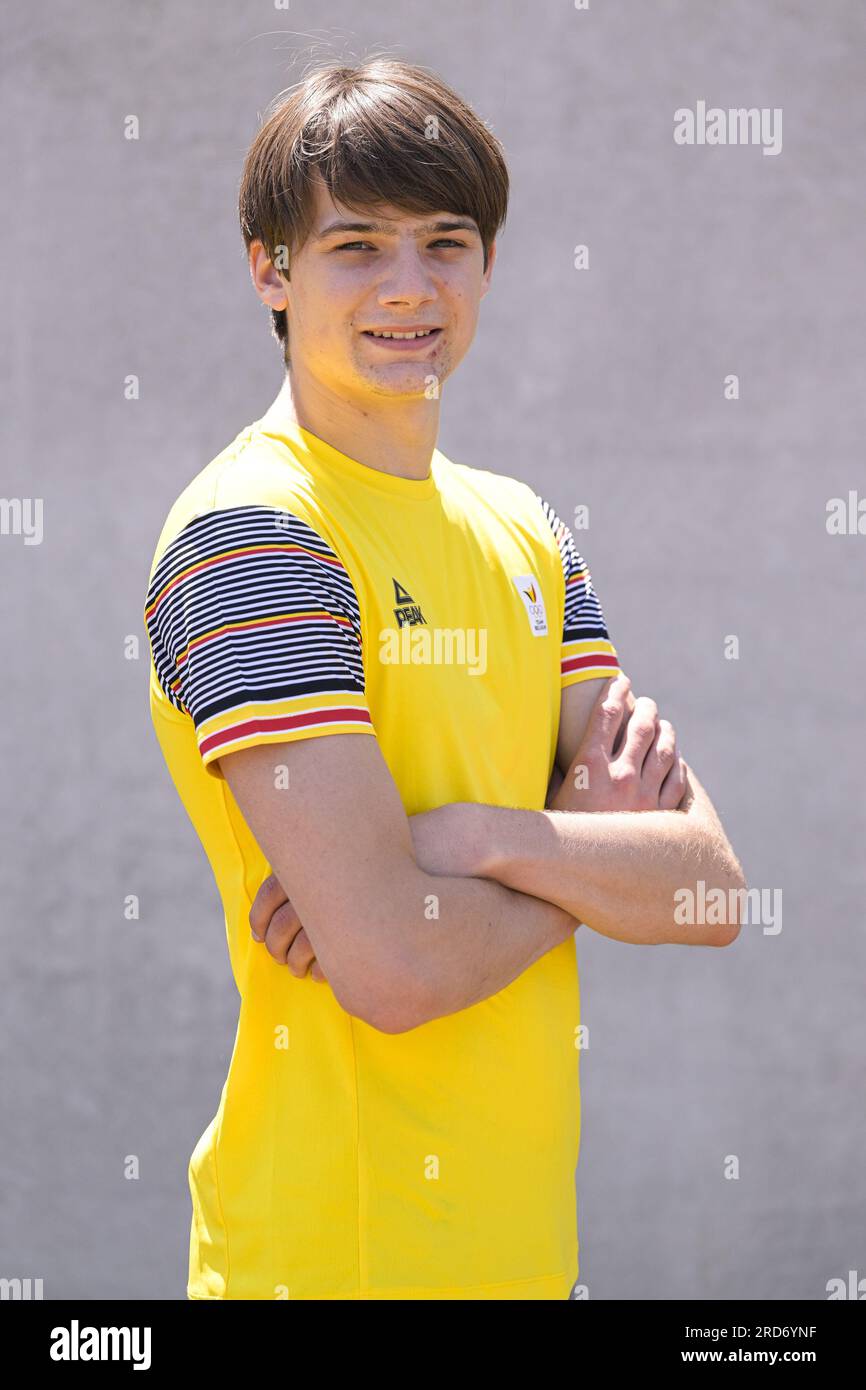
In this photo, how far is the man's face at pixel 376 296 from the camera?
4.94 feet

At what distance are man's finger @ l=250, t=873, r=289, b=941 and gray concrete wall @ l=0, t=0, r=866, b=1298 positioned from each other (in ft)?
5.96

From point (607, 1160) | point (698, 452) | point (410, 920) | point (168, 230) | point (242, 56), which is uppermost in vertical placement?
point (242, 56)

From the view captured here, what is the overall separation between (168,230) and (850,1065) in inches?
92.0

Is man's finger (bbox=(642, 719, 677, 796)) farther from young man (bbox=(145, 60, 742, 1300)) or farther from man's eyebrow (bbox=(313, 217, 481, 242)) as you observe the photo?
man's eyebrow (bbox=(313, 217, 481, 242))

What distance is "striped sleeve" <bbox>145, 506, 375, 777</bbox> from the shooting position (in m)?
1.32

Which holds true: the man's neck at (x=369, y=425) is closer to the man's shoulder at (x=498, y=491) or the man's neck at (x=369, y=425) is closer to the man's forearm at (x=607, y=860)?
the man's shoulder at (x=498, y=491)

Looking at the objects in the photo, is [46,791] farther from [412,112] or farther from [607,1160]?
[412,112]

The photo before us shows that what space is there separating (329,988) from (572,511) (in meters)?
1.95

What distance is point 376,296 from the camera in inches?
59.2

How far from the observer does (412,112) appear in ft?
5.00

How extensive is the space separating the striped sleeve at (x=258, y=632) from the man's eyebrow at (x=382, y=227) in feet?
1.04

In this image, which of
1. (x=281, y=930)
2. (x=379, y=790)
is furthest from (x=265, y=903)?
(x=379, y=790)
